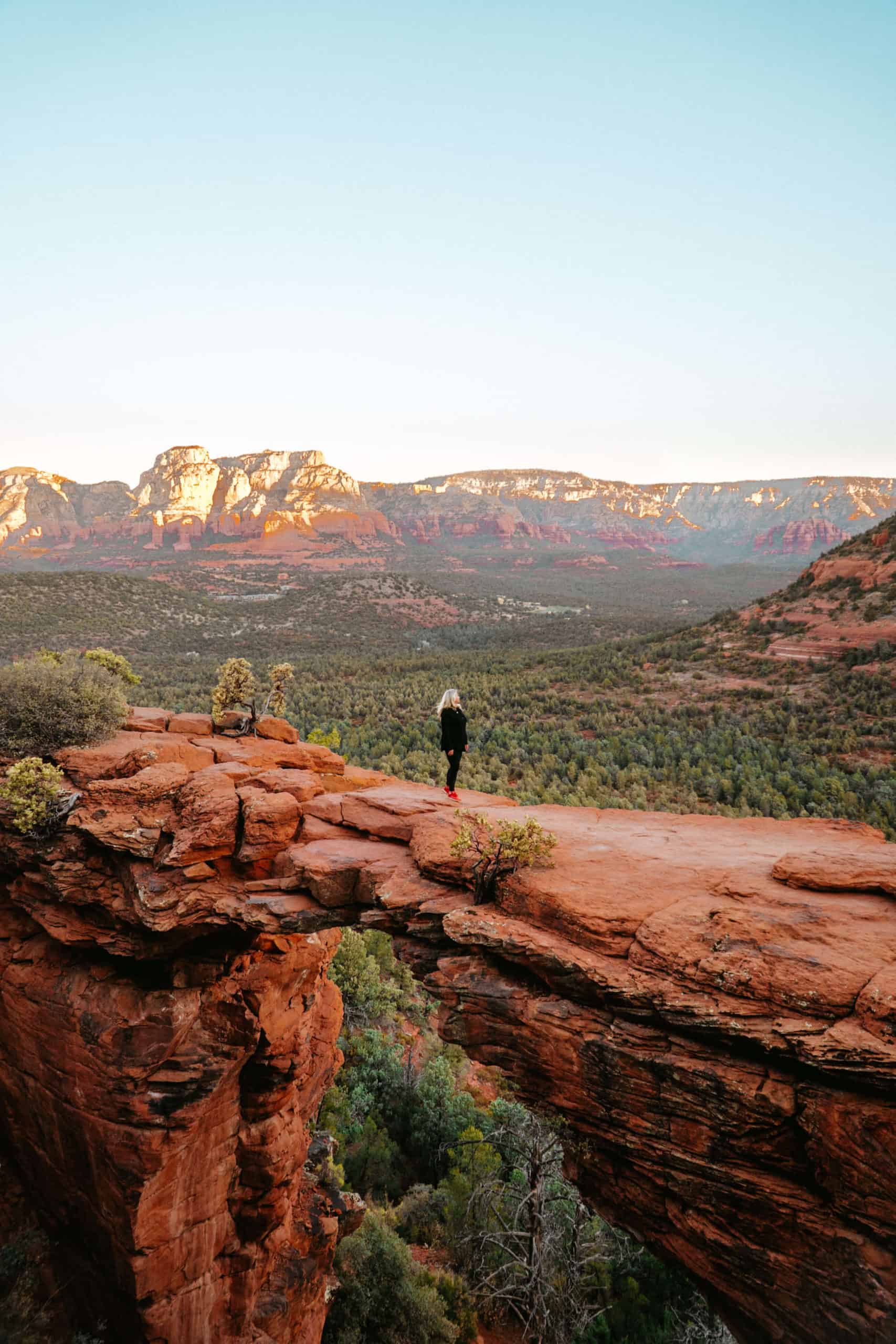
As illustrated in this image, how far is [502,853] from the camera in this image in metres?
6.03

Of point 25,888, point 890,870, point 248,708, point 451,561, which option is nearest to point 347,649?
point 248,708

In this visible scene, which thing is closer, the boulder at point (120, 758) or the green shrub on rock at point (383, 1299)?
the boulder at point (120, 758)

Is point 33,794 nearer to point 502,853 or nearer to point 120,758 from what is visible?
point 120,758

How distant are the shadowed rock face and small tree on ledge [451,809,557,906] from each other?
17cm

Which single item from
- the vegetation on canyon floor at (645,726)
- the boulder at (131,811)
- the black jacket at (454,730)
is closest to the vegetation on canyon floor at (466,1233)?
the black jacket at (454,730)

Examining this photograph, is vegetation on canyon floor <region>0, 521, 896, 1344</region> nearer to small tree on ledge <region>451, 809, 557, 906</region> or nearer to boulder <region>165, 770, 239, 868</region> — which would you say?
boulder <region>165, 770, 239, 868</region>

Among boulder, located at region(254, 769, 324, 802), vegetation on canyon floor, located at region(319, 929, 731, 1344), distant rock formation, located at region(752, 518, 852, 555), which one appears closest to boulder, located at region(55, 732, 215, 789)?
boulder, located at region(254, 769, 324, 802)

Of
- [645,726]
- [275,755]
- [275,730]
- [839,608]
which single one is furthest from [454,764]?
[839,608]

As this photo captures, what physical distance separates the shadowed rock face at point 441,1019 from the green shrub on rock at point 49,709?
1.93 feet

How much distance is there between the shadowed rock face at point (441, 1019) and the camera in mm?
4340

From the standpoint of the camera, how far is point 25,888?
7.94 m

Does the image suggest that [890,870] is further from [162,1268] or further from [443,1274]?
[443,1274]

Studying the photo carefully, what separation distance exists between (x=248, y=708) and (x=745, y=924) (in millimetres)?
9422

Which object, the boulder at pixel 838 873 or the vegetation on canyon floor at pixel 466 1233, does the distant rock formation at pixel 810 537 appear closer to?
the vegetation on canyon floor at pixel 466 1233
